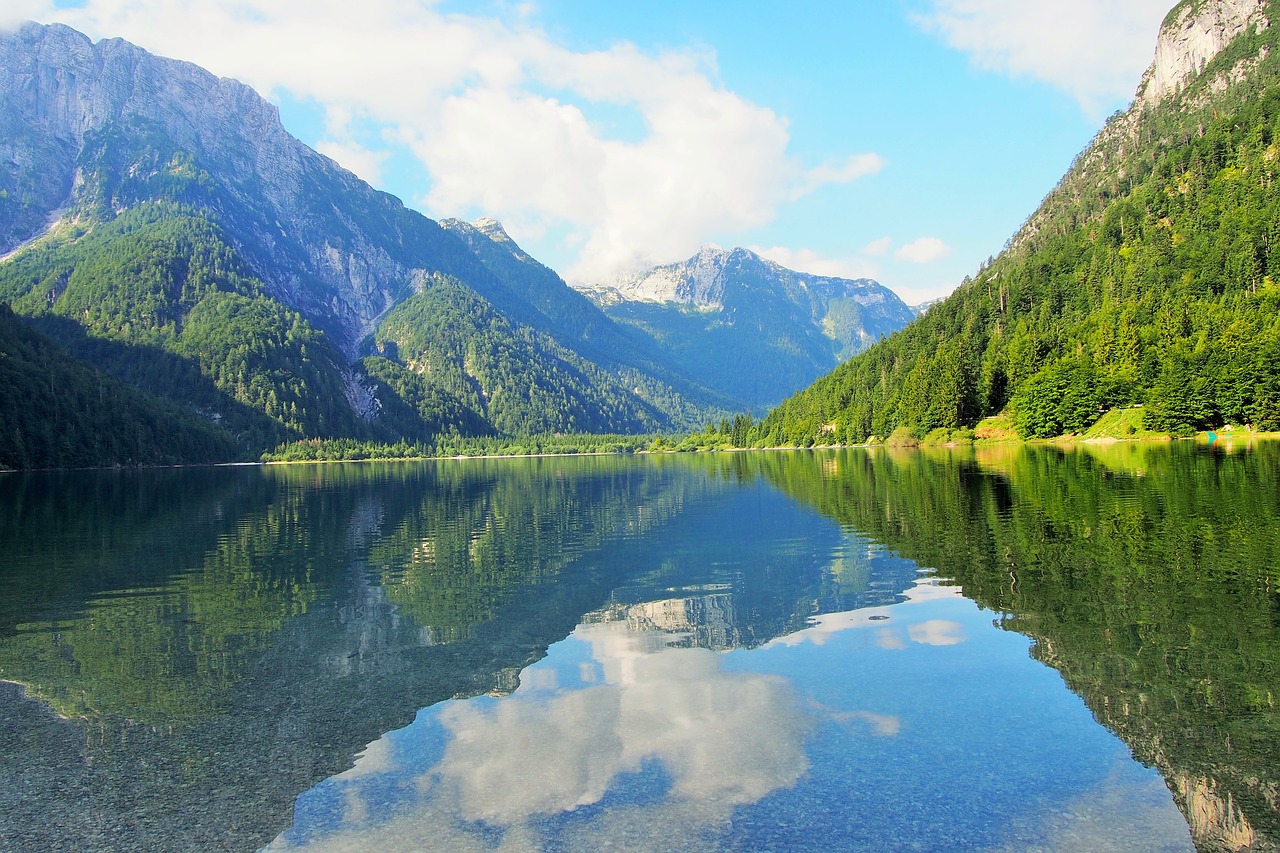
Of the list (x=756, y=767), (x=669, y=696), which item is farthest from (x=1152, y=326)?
(x=756, y=767)

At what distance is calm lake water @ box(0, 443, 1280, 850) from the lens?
391 inches

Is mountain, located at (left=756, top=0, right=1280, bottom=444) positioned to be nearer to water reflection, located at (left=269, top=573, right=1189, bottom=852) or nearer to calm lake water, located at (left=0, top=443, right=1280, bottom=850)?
calm lake water, located at (left=0, top=443, right=1280, bottom=850)

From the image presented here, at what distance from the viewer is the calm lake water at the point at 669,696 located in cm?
992

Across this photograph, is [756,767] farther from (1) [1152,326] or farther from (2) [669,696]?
(1) [1152,326]

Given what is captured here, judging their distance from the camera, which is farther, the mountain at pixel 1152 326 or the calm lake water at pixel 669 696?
the mountain at pixel 1152 326

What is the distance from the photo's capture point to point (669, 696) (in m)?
14.9

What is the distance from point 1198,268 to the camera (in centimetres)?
15225

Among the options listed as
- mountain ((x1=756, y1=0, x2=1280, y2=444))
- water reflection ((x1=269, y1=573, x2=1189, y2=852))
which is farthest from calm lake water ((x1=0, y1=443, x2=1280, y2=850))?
mountain ((x1=756, y1=0, x2=1280, y2=444))

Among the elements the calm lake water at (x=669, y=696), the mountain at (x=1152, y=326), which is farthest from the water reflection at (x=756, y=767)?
the mountain at (x=1152, y=326)

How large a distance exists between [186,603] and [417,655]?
11.3 m

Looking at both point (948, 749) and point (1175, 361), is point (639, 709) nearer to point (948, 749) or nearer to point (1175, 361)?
point (948, 749)

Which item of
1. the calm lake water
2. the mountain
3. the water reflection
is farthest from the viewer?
the mountain

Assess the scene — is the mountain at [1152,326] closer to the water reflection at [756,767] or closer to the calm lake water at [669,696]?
the calm lake water at [669,696]

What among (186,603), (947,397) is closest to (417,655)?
(186,603)
